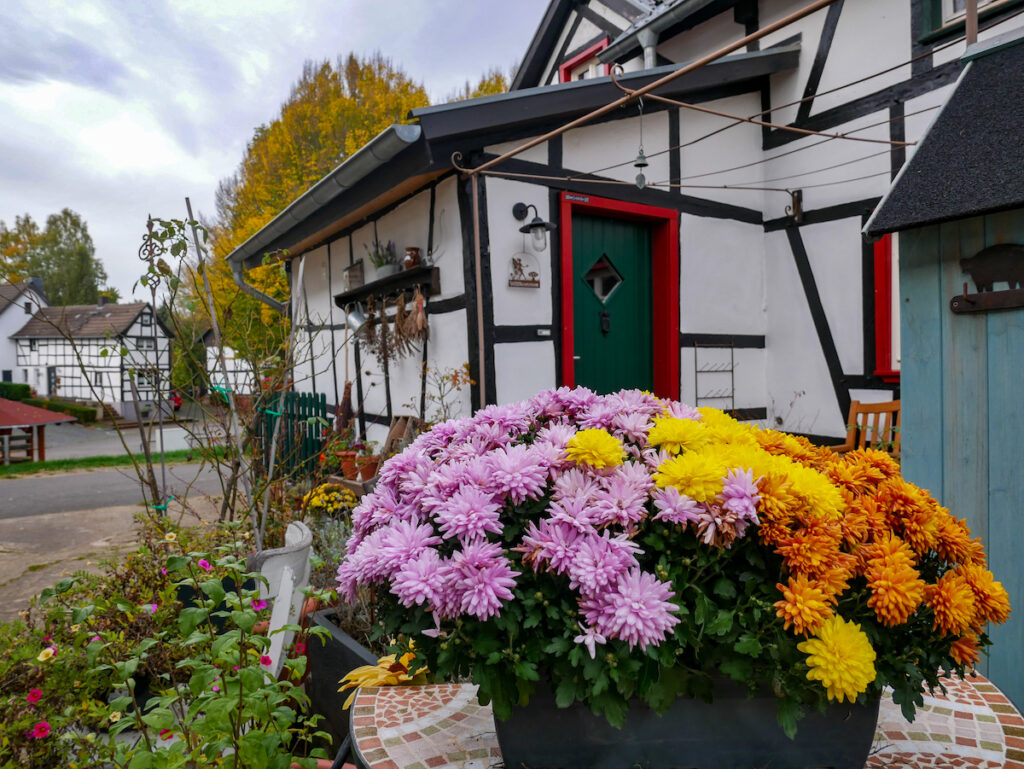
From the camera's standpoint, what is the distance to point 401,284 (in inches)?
208

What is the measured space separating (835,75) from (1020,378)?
4334 millimetres

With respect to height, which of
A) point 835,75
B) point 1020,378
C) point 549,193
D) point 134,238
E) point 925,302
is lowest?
point 1020,378

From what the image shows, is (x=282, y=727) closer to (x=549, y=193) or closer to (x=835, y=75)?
(x=549, y=193)

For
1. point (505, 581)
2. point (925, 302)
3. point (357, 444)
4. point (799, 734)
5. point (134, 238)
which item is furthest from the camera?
point (357, 444)

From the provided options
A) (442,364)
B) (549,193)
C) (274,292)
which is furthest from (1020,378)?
(274,292)

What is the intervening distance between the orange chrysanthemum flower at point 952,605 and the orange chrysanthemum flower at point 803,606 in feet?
0.50

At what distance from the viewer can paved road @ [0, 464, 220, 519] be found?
7.20 meters

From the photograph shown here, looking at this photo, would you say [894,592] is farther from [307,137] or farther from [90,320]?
[90,320]

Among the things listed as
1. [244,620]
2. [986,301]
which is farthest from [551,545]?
[986,301]

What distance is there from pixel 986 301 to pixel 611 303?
3.42m

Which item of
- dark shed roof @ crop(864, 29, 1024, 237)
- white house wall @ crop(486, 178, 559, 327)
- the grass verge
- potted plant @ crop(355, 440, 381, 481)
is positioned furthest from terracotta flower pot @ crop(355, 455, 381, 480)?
the grass verge

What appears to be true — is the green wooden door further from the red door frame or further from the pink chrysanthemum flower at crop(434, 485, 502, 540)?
the pink chrysanthemum flower at crop(434, 485, 502, 540)

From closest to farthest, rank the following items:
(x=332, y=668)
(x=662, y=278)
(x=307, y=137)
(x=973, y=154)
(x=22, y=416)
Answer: (x=973, y=154), (x=332, y=668), (x=662, y=278), (x=22, y=416), (x=307, y=137)

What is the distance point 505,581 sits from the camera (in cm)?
77
